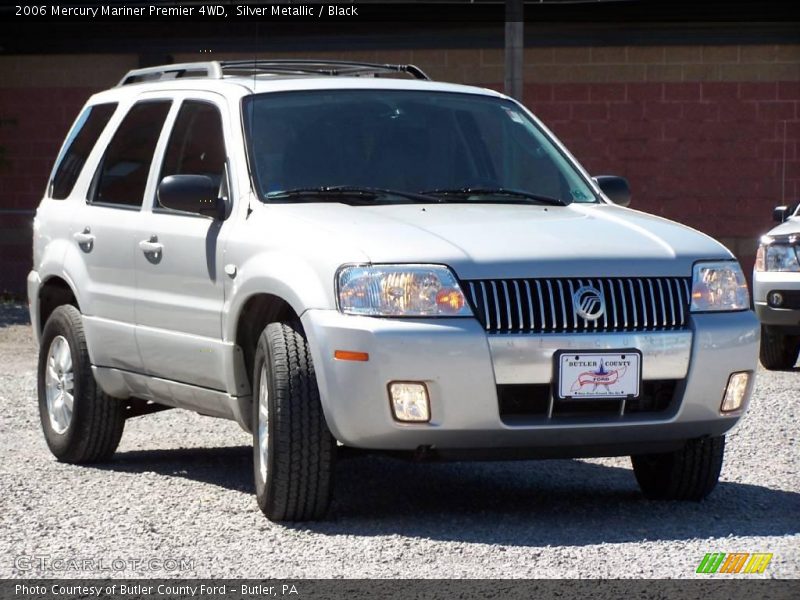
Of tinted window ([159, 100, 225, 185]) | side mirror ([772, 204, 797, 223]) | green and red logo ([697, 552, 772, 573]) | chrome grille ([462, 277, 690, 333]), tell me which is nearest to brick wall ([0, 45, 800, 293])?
side mirror ([772, 204, 797, 223])

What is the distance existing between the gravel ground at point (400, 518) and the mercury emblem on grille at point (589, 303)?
2.69ft

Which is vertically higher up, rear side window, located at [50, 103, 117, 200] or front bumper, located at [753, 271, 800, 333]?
rear side window, located at [50, 103, 117, 200]

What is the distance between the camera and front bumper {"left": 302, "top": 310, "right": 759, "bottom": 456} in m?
6.18

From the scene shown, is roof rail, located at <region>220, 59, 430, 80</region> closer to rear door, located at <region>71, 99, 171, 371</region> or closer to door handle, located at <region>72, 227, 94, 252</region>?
rear door, located at <region>71, 99, 171, 371</region>

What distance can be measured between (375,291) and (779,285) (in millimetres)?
6994

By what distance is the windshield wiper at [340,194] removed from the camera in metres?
7.14

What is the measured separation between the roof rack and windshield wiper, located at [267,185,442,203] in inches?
46.0

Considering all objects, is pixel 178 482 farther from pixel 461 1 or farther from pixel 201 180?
pixel 461 1

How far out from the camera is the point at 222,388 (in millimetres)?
7258

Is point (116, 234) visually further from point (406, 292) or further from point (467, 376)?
point (467, 376)

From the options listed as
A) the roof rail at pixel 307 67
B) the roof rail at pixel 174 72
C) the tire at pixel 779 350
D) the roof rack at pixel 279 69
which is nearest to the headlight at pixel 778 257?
the tire at pixel 779 350

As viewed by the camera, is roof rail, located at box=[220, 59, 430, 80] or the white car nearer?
roof rail, located at box=[220, 59, 430, 80]

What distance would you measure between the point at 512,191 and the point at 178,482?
2.06 m

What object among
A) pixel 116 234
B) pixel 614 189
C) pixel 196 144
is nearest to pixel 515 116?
pixel 614 189
